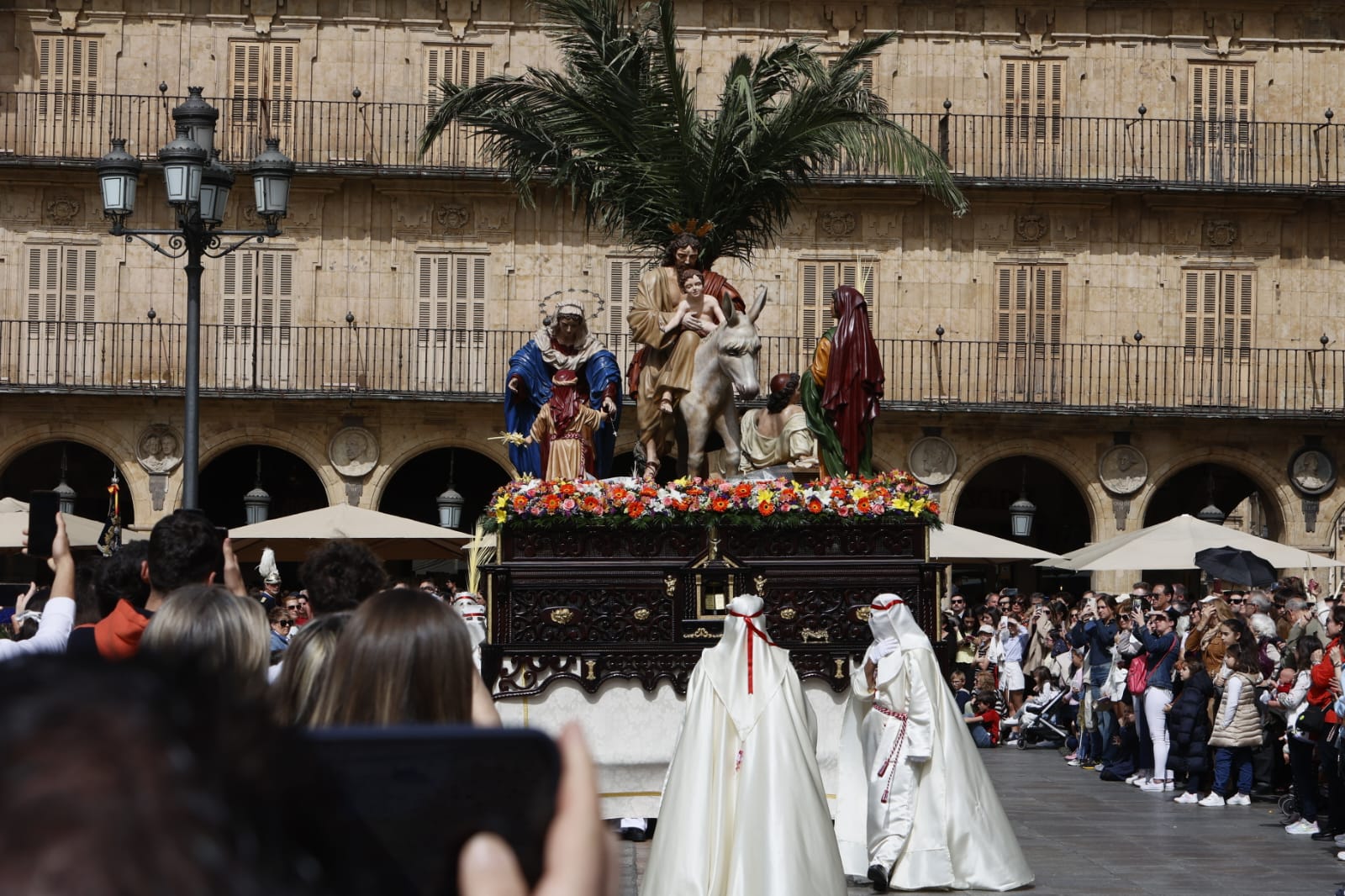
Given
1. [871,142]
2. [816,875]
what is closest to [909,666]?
[816,875]

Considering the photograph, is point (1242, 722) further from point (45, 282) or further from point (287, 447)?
point (45, 282)

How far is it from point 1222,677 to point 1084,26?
1639 centimetres

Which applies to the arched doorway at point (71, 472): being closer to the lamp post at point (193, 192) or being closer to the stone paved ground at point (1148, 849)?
the lamp post at point (193, 192)

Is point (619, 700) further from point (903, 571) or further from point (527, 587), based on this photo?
point (903, 571)

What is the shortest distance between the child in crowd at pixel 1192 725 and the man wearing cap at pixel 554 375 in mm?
4604

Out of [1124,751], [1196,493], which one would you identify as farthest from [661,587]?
[1196,493]

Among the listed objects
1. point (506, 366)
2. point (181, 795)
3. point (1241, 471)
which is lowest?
point (181, 795)

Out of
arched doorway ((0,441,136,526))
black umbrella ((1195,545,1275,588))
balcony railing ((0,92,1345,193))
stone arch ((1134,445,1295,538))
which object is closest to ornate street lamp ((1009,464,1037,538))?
stone arch ((1134,445,1295,538))

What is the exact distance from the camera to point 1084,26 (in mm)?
27828

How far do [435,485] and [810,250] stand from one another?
7.07m

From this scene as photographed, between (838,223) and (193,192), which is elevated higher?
(838,223)

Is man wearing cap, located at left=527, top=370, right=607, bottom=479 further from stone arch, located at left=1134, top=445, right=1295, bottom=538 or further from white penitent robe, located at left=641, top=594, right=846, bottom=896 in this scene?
stone arch, located at left=1134, top=445, right=1295, bottom=538

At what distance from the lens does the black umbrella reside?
18.8 meters

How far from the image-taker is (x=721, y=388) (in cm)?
1265
